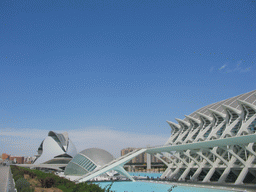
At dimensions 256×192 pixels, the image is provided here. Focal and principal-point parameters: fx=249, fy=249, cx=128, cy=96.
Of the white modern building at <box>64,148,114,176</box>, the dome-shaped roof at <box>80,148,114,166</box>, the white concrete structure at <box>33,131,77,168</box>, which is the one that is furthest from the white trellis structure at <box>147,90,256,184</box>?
the white concrete structure at <box>33,131,77,168</box>

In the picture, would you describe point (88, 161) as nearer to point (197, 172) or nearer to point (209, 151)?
point (197, 172)

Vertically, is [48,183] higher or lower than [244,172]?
lower

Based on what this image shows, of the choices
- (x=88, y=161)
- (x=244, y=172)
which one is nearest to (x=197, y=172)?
(x=244, y=172)

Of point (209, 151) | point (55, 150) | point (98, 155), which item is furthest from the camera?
point (55, 150)

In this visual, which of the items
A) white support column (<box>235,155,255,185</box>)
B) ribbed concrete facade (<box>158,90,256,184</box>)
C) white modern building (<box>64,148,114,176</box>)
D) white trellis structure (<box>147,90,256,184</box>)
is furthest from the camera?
white modern building (<box>64,148,114,176</box>)

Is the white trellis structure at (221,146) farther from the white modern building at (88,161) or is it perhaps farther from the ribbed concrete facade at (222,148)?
the white modern building at (88,161)

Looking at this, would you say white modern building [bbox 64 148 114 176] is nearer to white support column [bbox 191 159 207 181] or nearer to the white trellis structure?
the white trellis structure
